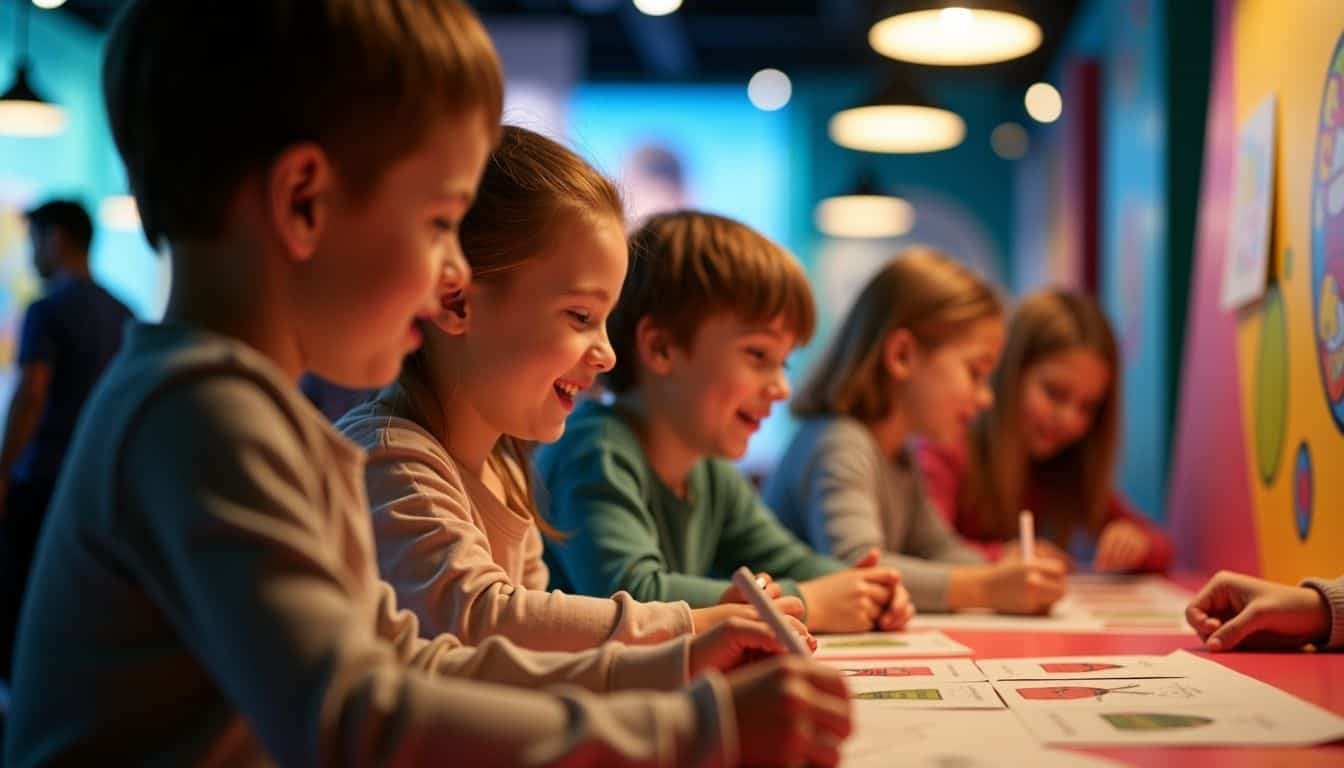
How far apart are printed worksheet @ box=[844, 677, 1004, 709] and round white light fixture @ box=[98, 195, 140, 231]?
6639mm

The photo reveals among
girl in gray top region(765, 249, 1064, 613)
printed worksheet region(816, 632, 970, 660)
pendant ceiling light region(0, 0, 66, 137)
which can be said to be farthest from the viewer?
pendant ceiling light region(0, 0, 66, 137)

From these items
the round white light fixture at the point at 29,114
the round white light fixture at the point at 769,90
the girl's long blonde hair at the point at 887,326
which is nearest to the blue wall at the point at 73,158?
the round white light fixture at the point at 29,114

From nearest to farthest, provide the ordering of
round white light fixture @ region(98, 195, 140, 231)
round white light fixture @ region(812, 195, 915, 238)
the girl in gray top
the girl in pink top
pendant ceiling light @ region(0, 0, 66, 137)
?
1. the girl in gray top
2. the girl in pink top
3. pendant ceiling light @ region(0, 0, 66, 137)
4. round white light fixture @ region(812, 195, 915, 238)
5. round white light fixture @ region(98, 195, 140, 231)

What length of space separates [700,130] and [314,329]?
765 centimetres

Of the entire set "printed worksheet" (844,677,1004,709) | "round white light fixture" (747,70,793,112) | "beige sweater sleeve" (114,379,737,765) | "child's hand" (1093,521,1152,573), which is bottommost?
"child's hand" (1093,521,1152,573)

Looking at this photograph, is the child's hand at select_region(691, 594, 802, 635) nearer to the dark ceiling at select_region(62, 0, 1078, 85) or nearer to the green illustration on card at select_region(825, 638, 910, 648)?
the green illustration on card at select_region(825, 638, 910, 648)

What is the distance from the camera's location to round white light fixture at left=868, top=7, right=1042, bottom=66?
2867 millimetres

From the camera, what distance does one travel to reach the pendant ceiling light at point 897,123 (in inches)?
152

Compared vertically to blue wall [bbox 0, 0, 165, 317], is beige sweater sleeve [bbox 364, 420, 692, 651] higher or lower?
lower

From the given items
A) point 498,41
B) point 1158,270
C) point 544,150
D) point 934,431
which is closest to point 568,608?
point 544,150

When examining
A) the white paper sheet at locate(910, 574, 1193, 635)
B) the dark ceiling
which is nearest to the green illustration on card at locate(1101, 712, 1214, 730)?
the white paper sheet at locate(910, 574, 1193, 635)

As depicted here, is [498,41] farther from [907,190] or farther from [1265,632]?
[1265,632]

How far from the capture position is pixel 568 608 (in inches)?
44.6

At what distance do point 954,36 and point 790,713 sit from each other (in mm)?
2548
